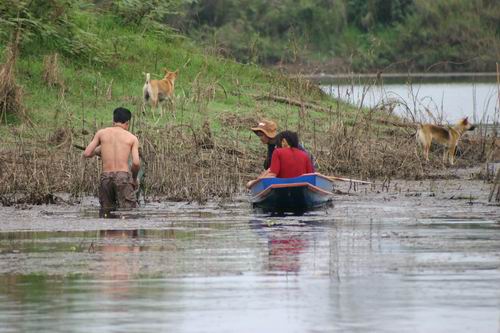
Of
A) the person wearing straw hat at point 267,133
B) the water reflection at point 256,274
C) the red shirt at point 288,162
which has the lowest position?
the water reflection at point 256,274

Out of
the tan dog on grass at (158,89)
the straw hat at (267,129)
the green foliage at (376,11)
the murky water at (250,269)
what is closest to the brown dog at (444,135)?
the murky water at (250,269)

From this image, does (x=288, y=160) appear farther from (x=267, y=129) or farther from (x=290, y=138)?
(x=267, y=129)

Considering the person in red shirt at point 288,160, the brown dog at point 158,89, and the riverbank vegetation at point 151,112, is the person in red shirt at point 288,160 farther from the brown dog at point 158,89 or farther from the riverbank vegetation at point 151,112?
the brown dog at point 158,89

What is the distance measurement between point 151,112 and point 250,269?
12.8m

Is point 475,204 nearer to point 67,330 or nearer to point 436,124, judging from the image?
point 436,124

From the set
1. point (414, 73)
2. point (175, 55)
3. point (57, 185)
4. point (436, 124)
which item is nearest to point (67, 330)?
point (57, 185)

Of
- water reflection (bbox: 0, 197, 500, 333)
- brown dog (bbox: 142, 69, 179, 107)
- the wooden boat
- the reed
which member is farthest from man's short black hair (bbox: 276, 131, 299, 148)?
brown dog (bbox: 142, 69, 179, 107)

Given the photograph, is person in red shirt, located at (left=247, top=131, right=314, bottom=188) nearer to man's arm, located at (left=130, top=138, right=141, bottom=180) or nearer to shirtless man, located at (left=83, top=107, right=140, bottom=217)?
man's arm, located at (left=130, top=138, right=141, bottom=180)

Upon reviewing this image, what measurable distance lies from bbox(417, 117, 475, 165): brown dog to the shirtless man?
7.46 meters

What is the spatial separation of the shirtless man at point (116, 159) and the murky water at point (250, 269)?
284mm

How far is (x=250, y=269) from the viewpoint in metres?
13.3

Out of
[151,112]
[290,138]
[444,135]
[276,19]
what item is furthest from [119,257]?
[276,19]

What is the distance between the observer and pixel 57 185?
2019cm

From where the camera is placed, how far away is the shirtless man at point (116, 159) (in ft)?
59.3
